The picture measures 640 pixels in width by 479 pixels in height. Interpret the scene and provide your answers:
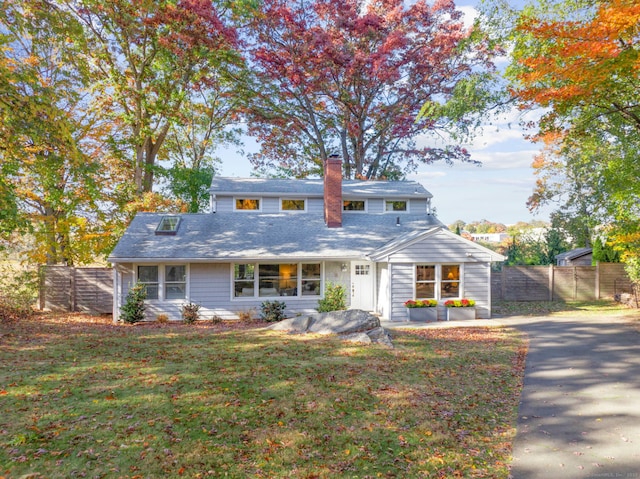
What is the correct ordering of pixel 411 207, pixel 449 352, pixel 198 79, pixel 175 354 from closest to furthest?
pixel 175 354
pixel 449 352
pixel 411 207
pixel 198 79

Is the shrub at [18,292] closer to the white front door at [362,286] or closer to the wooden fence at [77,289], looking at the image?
the wooden fence at [77,289]

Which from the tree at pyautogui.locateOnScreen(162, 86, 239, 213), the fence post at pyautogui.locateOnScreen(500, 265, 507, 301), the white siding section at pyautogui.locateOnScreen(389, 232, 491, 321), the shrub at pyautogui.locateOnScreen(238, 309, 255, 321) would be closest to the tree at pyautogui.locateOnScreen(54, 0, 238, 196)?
the tree at pyautogui.locateOnScreen(162, 86, 239, 213)

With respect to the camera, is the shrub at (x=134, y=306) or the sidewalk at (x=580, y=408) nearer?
the sidewalk at (x=580, y=408)

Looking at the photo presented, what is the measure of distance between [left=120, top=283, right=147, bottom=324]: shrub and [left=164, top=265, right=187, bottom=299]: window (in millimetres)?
872

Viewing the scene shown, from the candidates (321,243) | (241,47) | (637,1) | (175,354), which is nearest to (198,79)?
(241,47)

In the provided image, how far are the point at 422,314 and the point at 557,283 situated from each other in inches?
394

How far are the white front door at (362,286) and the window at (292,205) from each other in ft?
15.1

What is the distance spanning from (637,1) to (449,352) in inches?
383

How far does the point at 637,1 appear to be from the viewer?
999 cm

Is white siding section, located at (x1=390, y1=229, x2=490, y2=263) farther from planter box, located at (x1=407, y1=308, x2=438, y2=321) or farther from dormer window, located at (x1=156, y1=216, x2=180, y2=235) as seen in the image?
dormer window, located at (x1=156, y1=216, x2=180, y2=235)

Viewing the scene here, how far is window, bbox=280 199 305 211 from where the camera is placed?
66.2 feet

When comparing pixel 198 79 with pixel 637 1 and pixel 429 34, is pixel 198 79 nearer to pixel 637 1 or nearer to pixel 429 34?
pixel 429 34

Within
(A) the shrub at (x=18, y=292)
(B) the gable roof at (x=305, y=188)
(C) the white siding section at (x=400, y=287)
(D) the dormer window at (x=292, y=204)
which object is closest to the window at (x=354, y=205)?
(B) the gable roof at (x=305, y=188)

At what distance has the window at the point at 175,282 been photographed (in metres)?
16.0
